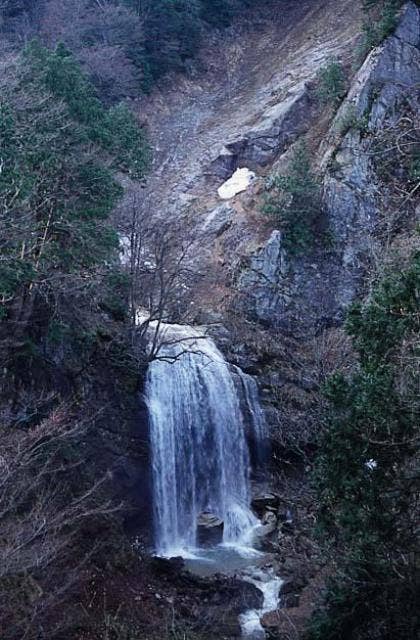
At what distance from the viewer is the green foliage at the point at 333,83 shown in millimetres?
22219

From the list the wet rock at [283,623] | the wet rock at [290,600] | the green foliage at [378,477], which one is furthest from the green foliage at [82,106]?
the wet rock at [283,623]

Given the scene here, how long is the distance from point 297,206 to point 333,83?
510 centimetres

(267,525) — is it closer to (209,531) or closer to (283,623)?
(209,531)

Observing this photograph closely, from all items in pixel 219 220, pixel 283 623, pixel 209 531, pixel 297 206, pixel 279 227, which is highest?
pixel 297 206

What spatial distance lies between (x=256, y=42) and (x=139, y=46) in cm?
582

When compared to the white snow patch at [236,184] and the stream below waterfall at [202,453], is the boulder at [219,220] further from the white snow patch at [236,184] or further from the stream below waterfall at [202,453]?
the stream below waterfall at [202,453]

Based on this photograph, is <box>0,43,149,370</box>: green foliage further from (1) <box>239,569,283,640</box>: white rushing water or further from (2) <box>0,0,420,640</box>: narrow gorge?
(1) <box>239,569,283,640</box>: white rushing water

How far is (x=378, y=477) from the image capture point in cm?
805

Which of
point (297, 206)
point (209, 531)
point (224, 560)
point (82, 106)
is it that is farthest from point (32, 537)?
point (297, 206)

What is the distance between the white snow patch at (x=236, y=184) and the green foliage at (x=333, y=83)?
3.66 meters

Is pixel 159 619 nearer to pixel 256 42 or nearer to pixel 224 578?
pixel 224 578

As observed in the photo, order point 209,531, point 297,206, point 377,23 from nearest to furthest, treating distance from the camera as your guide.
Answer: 1. point 209,531
2. point 297,206
3. point 377,23

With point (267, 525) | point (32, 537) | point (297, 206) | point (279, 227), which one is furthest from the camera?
point (279, 227)

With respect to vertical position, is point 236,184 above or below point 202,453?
above
